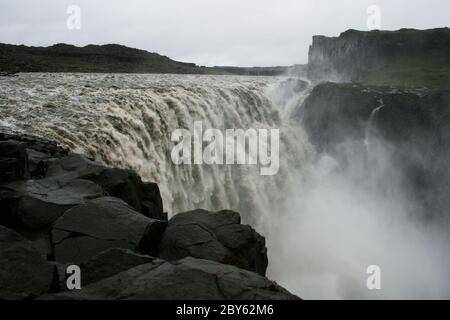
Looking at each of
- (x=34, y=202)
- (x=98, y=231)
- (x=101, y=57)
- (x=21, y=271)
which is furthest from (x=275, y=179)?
(x=101, y=57)

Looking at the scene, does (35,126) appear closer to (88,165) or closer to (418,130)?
(88,165)

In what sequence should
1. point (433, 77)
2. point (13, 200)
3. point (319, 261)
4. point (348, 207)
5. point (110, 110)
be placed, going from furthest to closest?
point (433, 77) → point (348, 207) → point (319, 261) → point (110, 110) → point (13, 200)

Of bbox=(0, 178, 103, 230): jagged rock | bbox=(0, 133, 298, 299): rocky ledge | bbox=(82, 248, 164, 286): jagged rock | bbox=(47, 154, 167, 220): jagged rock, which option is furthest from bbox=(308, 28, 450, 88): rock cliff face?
bbox=(82, 248, 164, 286): jagged rock

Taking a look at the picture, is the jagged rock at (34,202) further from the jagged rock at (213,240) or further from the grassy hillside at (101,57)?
the grassy hillside at (101,57)

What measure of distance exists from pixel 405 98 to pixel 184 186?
77.3ft

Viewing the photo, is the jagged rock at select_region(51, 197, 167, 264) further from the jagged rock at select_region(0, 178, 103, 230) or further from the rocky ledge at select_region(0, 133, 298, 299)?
the jagged rock at select_region(0, 178, 103, 230)

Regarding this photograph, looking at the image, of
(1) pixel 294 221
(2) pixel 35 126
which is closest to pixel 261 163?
(1) pixel 294 221

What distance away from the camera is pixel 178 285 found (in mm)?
6480

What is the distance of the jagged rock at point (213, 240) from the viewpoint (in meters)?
10.2

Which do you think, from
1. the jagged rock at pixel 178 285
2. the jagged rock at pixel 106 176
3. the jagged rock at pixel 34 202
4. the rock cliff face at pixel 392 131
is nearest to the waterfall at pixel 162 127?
the rock cliff face at pixel 392 131

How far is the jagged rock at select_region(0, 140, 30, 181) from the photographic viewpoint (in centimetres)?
1108

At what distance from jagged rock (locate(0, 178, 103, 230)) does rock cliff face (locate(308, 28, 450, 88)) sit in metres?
47.5

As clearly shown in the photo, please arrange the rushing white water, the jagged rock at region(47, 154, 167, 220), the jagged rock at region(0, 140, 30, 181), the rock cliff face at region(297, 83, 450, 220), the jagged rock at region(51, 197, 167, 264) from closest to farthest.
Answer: the jagged rock at region(51, 197, 167, 264) < the jagged rock at region(0, 140, 30, 181) < the jagged rock at region(47, 154, 167, 220) < the rushing white water < the rock cliff face at region(297, 83, 450, 220)
